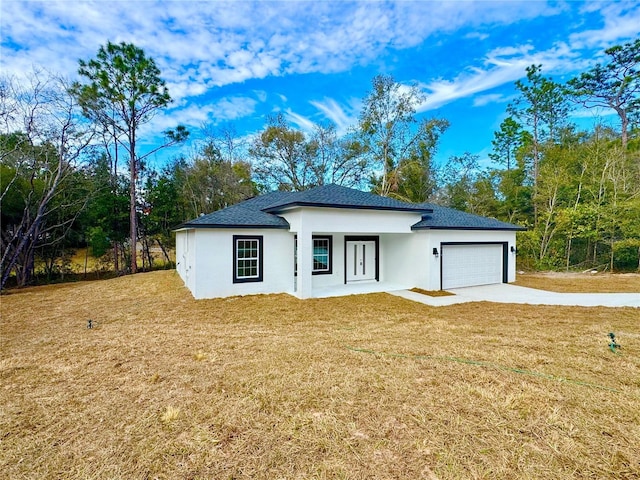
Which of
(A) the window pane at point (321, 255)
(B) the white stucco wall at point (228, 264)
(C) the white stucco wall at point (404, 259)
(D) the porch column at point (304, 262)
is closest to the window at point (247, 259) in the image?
(B) the white stucco wall at point (228, 264)

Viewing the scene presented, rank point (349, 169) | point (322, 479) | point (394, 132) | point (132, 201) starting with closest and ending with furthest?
point (322, 479), point (132, 201), point (394, 132), point (349, 169)

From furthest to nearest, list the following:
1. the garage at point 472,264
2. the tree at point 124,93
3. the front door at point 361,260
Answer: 1. the tree at point 124,93
2. the front door at point 361,260
3. the garage at point 472,264

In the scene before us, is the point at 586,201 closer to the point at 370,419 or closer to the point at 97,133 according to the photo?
the point at 370,419

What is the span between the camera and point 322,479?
2.21m

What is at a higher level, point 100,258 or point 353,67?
point 353,67

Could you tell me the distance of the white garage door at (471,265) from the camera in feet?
35.8

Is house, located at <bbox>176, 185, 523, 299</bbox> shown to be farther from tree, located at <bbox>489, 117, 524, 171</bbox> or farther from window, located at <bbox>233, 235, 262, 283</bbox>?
tree, located at <bbox>489, 117, 524, 171</bbox>

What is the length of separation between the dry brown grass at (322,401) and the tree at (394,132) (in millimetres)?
17444

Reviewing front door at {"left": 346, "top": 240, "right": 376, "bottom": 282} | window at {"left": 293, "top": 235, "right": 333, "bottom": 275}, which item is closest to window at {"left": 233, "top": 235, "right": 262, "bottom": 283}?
window at {"left": 293, "top": 235, "right": 333, "bottom": 275}

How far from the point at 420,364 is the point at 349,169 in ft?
69.9

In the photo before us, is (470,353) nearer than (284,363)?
No

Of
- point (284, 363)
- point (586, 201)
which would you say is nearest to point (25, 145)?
point (284, 363)

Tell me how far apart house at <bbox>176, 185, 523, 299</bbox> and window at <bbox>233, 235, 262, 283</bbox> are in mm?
31

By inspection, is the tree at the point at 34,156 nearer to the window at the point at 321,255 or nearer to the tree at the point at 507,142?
the window at the point at 321,255
